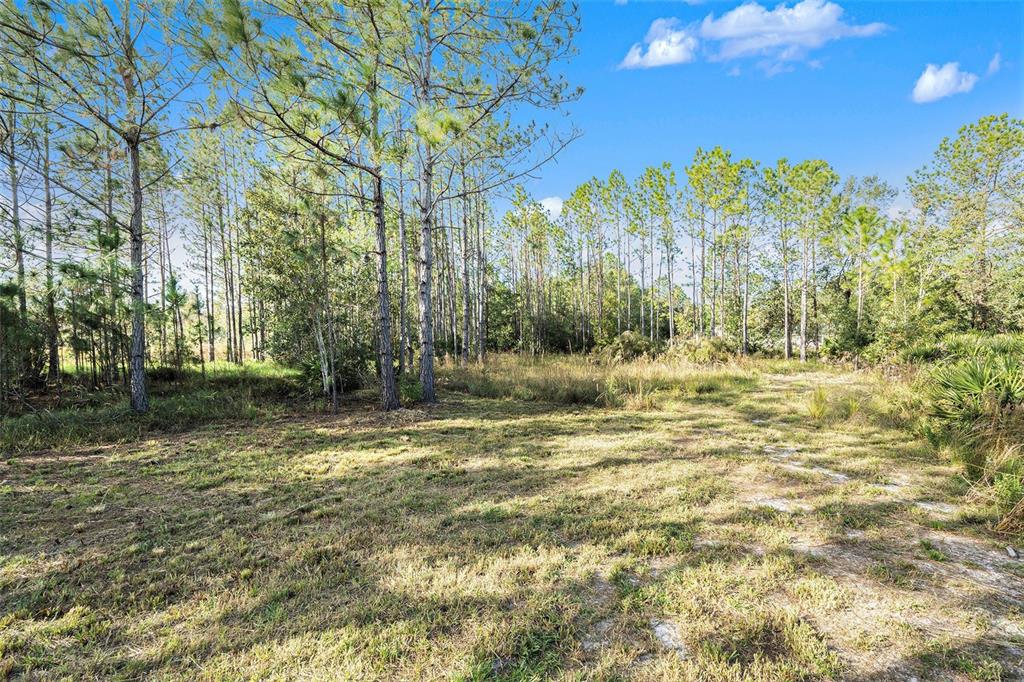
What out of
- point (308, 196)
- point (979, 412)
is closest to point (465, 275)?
point (308, 196)

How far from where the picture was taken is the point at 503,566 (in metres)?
2.61

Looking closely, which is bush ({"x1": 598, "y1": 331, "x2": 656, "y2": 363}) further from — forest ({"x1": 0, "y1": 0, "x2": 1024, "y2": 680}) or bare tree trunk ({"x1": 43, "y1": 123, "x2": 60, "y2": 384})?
bare tree trunk ({"x1": 43, "y1": 123, "x2": 60, "y2": 384})

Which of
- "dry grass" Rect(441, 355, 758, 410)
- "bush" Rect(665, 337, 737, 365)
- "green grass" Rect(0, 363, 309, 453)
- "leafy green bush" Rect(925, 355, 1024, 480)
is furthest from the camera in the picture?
"bush" Rect(665, 337, 737, 365)

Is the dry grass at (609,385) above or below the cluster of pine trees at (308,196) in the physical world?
below

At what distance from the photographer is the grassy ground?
1.89 meters

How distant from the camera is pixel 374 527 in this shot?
320 centimetres

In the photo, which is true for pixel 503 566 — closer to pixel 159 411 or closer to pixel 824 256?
pixel 159 411

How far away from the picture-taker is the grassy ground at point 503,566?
1.89m

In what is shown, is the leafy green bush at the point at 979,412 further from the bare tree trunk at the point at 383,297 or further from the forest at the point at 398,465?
the bare tree trunk at the point at 383,297

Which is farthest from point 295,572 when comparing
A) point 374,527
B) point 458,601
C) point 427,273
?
point 427,273

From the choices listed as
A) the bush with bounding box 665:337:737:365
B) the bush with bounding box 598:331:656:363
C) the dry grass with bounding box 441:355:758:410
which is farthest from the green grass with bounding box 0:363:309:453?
the bush with bounding box 665:337:737:365

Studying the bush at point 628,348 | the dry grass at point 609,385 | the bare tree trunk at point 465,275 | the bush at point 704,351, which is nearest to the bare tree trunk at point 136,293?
the dry grass at point 609,385

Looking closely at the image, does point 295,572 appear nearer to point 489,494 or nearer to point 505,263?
point 489,494

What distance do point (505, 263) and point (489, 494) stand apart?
22158 millimetres
